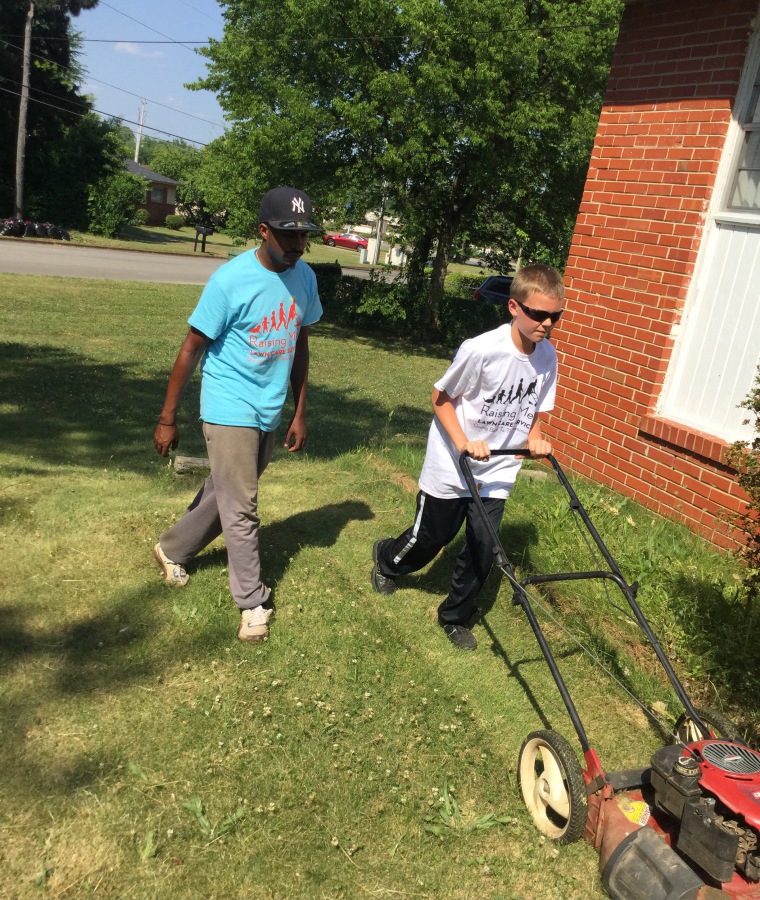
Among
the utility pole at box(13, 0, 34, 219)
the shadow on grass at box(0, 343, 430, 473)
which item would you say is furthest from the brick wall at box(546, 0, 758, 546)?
the utility pole at box(13, 0, 34, 219)

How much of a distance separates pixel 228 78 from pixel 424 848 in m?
18.1

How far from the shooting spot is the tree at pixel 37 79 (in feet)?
128

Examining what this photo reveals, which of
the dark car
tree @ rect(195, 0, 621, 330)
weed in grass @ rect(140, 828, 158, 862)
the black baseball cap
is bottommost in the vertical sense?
weed in grass @ rect(140, 828, 158, 862)

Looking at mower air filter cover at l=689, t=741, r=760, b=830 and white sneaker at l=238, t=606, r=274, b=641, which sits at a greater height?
mower air filter cover at l=689, t=741, r=760, b=830

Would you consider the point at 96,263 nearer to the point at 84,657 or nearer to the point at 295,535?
the point at 295,535

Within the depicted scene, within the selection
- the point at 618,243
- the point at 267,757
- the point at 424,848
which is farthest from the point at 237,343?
the point at 618,243

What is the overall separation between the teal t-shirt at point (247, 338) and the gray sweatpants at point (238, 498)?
0.08 meters

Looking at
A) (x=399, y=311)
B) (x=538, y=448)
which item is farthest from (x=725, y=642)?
(x=399, y=311)

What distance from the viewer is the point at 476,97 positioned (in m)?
14.9

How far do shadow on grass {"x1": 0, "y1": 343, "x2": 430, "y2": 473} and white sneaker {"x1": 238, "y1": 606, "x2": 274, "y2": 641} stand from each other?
2798 millimetres

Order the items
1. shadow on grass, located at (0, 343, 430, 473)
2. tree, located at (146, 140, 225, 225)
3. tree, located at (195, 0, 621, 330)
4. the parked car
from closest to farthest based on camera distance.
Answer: shadow on grass, located at (0, 343, 430, 473), tree, located at (195, 0, 621, 330), tree, located at (146, 140, 225, 225), the parked car

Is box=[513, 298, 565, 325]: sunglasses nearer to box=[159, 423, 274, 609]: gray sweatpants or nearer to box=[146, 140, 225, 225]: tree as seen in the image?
box=[159, 423, 274, 609]: gray sweatpants

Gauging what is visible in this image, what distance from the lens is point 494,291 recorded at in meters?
22.4

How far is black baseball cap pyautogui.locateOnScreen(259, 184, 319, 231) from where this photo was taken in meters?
3.65
